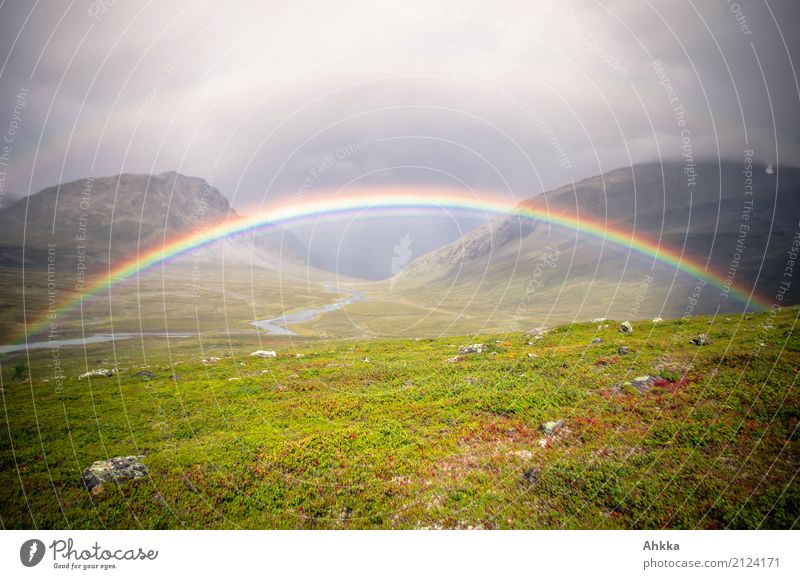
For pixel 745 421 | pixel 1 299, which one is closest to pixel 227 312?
pixel 1 299

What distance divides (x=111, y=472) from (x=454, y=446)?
1354 cm

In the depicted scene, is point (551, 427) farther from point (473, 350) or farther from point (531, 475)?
point (473, 350)

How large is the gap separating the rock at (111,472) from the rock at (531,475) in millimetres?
14498

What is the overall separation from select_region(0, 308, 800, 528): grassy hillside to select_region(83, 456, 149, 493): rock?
0.36m

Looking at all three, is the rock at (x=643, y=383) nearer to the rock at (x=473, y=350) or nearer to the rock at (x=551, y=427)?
the rock at (x=551, y=427)

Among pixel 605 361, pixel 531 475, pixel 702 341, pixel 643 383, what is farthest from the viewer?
pixel 702 341

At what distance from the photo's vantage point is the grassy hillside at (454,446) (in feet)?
35.1

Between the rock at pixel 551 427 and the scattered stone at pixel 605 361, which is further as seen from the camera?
the scattered stone at pixel 605 361

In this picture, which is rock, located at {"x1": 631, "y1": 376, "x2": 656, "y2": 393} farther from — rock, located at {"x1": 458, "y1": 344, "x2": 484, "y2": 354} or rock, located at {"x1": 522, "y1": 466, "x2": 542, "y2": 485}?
rock, located at {"x1": 458, "y1": 344, "x2": 484, "y2": 354}

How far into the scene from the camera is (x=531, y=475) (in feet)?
38.5

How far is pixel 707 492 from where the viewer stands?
34.0 ft

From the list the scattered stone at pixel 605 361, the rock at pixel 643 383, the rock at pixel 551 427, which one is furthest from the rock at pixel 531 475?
the scattered stone at pixel 605 361

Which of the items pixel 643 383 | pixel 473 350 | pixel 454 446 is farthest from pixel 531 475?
pixel 473 350

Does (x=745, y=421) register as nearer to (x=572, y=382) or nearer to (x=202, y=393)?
(x=572, y=382)
